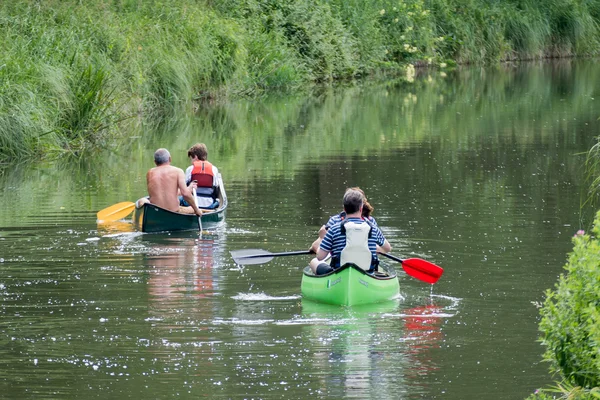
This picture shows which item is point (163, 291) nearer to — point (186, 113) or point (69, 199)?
point (69, 199)

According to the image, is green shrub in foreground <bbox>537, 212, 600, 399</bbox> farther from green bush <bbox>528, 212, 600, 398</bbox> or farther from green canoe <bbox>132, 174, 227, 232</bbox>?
green canoe <bbox>132, 174, 227, 232</bbox>

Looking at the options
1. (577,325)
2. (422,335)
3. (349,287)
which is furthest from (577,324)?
(349,287)

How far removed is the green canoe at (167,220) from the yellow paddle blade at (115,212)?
22cm

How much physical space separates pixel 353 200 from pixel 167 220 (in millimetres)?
4736

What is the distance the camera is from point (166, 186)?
15359mm

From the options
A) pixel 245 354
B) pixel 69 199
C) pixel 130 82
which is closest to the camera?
pixel 245 354

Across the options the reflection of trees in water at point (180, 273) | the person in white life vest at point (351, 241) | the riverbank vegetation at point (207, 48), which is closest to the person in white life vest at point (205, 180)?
the reflection of trees in water at point (180, 273)

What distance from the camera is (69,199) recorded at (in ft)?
59.1

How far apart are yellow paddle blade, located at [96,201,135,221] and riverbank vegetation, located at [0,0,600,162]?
6.46 meters

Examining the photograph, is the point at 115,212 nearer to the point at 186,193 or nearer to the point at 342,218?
the point at 186,193

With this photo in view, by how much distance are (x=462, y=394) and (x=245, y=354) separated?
5.96ft

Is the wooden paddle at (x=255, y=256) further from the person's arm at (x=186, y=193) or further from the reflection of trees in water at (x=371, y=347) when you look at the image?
the person's arm at (x=186, y=193)

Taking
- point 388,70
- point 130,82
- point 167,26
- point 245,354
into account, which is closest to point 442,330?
point 245,354

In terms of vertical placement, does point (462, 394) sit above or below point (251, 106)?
below
